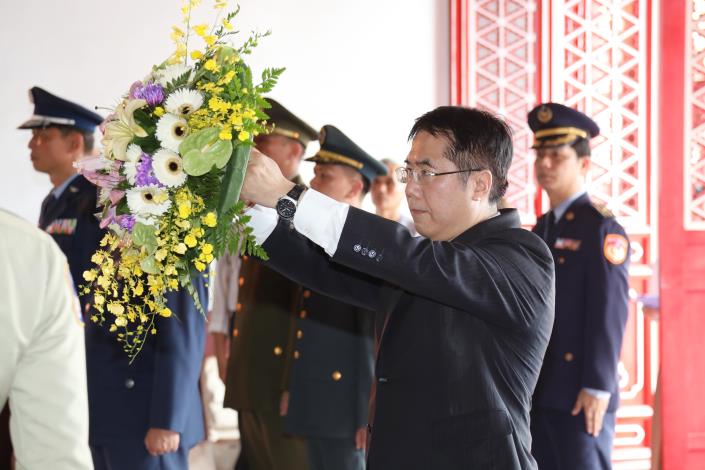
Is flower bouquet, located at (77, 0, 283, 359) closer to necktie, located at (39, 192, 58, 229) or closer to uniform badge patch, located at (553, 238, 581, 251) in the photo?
necktie, located at (39, 192, 58, 229)

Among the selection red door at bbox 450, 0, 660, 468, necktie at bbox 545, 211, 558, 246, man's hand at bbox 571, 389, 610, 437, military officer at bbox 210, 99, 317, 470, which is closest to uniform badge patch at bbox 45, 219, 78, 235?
military officer at bbox 210, 99, 317, 470

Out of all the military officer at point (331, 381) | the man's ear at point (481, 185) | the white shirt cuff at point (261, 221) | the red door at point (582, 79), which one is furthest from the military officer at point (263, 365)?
the red door at point (582, 79)

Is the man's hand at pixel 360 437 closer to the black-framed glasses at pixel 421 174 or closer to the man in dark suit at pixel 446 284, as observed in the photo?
the man in dark suit at pixel 446 284

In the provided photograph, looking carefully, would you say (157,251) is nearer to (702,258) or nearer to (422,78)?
(702,258)

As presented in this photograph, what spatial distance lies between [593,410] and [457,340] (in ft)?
5.06

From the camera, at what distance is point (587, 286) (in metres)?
2.98

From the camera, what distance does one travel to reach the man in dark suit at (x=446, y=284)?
1370mm

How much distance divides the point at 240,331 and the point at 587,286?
51.2 inches

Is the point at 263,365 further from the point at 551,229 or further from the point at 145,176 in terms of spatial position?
the point at 145,176

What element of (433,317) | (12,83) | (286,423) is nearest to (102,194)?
(433,317)

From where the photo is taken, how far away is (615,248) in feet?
9.68

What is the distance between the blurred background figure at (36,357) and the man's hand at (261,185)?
343 mm

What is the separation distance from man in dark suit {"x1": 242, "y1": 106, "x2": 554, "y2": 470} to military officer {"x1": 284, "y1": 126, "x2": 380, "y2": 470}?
1109 mm

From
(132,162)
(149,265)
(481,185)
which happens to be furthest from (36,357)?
(481,185)
